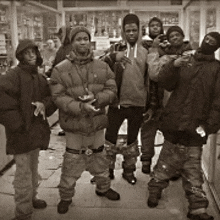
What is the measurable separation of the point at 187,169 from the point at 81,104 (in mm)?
1039

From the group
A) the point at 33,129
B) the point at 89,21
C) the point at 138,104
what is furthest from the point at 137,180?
the point at 89,21

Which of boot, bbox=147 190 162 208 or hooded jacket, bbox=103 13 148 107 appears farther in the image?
hooded jacket, bbox=103 13 148 107

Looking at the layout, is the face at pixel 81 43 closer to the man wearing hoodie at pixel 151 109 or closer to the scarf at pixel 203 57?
the man wearing hoodie at pixel 151 109

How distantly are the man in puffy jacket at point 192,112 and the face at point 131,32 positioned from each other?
0.62 metres

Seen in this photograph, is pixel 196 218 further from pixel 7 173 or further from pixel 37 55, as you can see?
pixel 7 173

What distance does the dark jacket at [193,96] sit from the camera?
2707mm

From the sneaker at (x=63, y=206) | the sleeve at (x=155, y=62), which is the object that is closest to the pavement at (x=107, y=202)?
the sneaker at (x=63, y=206)

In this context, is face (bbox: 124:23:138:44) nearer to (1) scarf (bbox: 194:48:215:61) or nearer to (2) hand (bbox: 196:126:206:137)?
(1) scarf (bbox: 194:48:215:61)

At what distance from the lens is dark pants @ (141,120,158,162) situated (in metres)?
3.87

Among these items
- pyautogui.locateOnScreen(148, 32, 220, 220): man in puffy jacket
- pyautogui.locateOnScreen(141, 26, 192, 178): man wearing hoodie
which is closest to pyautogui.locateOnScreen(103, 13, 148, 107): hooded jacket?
pyautogui.locateOnScreen(141, 26, 192, 178): man wearing hoodie

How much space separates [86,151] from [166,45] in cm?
113

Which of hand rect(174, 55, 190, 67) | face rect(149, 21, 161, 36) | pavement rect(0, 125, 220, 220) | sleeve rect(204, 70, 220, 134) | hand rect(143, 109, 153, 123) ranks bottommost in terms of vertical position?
pavement rect(0, 125, 220, 220)

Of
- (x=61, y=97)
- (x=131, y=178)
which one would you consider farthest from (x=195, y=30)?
(x=61, y=97)

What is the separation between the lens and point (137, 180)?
3.68m
